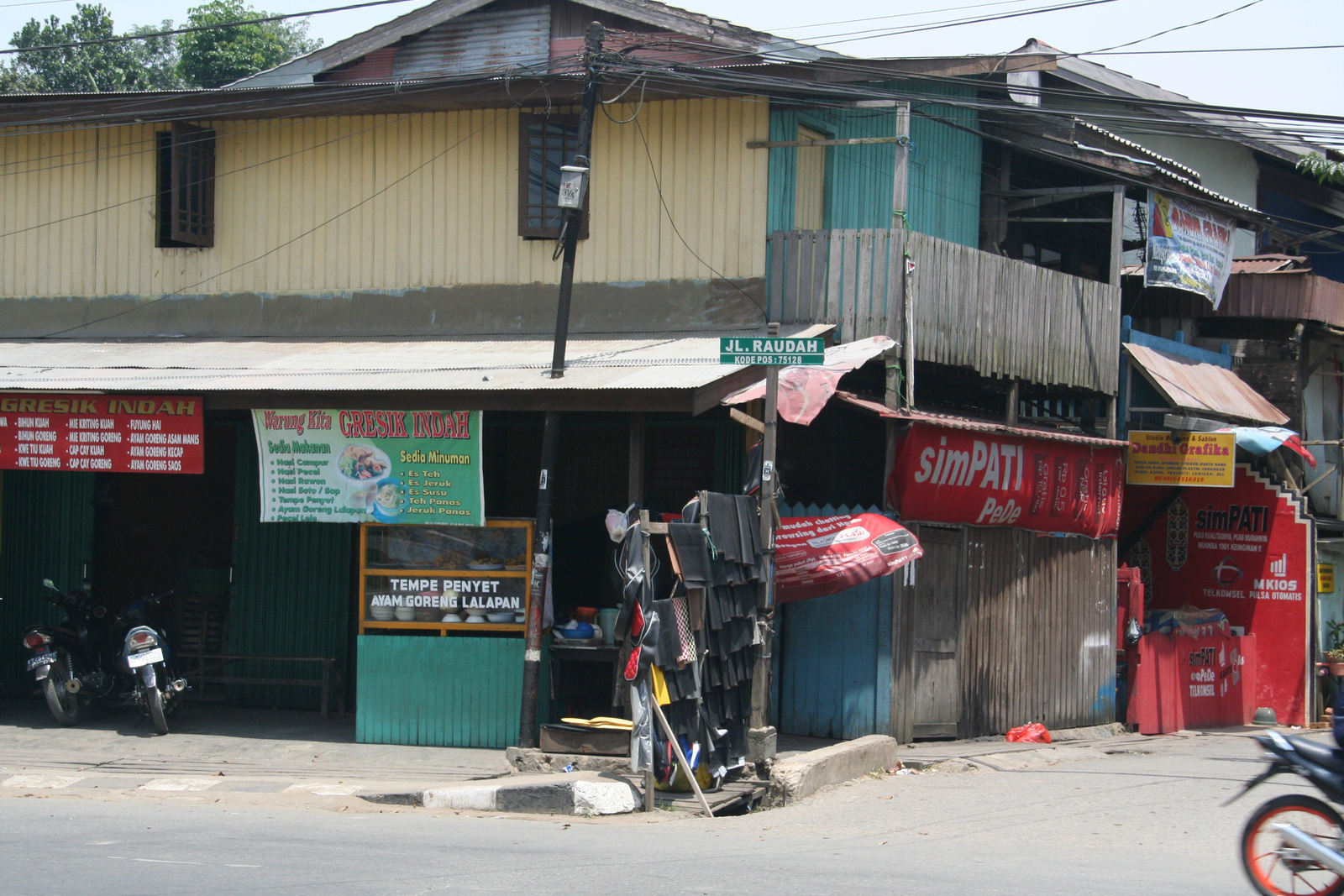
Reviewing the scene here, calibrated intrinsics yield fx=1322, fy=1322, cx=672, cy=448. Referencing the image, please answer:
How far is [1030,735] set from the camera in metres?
13.4

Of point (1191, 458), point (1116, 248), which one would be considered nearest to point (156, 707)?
Result: point (1116, 248)

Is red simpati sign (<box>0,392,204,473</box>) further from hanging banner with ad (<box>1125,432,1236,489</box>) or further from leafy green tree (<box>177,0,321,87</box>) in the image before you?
leafy green tree (<box>177,0,321,87</box>)

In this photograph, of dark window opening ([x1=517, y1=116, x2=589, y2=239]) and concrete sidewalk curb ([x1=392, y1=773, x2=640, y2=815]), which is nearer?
concrete sidewalk curb ([x1=392, y1=773, x2=640, y2=815])

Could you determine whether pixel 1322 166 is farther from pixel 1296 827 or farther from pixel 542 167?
pixel 1296 827

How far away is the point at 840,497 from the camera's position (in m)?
14.4

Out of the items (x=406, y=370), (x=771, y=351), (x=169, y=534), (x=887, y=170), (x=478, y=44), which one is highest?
(x=478, y=44)

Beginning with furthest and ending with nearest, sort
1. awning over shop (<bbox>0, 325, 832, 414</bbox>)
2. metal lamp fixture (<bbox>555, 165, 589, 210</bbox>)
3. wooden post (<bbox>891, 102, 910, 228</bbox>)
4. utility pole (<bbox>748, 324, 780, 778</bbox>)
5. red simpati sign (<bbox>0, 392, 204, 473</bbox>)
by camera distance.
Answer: wooden post (<bbox>891, 102, 910, 228</bbox>) < red simpati sign (<bbox>0, 392, 204, 473</bbox>) < metal lamp fixture (<bbox>555, 165, 589, 210</bbox>) < awning over shop (<bbox>0, 325, 832, 414</bbox>) < utility pole (<bbox>748, 324, 780, 778</bbox>)

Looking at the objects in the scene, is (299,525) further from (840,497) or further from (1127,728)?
(1127,728)

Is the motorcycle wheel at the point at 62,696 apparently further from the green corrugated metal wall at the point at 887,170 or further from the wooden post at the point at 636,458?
the green corrugated metal wall at the point at 887,170

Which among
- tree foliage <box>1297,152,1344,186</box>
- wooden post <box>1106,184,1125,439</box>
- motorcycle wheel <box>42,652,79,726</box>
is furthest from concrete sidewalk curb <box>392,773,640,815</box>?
tree foliage <box>1297,152,1344,186</box>

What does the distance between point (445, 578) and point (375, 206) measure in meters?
4.62

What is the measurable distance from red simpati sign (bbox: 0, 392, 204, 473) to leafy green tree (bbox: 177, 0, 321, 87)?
26479 millimetres

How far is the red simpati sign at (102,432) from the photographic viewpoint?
11055 mm

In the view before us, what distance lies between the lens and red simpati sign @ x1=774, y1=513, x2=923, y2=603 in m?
11.1
